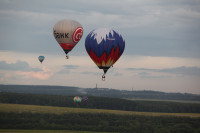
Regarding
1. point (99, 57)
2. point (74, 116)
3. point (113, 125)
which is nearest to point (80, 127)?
point (113, 125)

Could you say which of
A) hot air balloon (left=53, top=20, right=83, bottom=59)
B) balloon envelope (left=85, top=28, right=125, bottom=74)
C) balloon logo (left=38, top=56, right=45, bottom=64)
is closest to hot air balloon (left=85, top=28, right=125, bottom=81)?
balloon envelope (left=85, top=28, right=125, bottom=74)

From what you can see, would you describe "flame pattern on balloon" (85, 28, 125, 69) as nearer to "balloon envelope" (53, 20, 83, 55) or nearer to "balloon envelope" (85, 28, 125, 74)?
"balloon envelope" (85, 28, 125, 74)

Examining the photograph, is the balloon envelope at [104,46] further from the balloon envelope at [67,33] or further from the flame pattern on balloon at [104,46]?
the balloon envelope at [67,33]

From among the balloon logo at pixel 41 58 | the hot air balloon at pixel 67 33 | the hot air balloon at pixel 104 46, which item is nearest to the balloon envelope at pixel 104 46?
the hot air balloon at pixel 104 46

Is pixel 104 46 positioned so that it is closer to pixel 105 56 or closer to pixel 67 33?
pixel 105 56

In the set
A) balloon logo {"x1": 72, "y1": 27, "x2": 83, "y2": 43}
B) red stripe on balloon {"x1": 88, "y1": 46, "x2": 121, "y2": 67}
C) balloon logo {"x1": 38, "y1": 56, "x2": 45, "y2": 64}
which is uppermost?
balloon logo {"x1": 72, "y1": 27, "x2": 83, "y2": 43}

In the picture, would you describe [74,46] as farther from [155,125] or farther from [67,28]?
[155,125]
